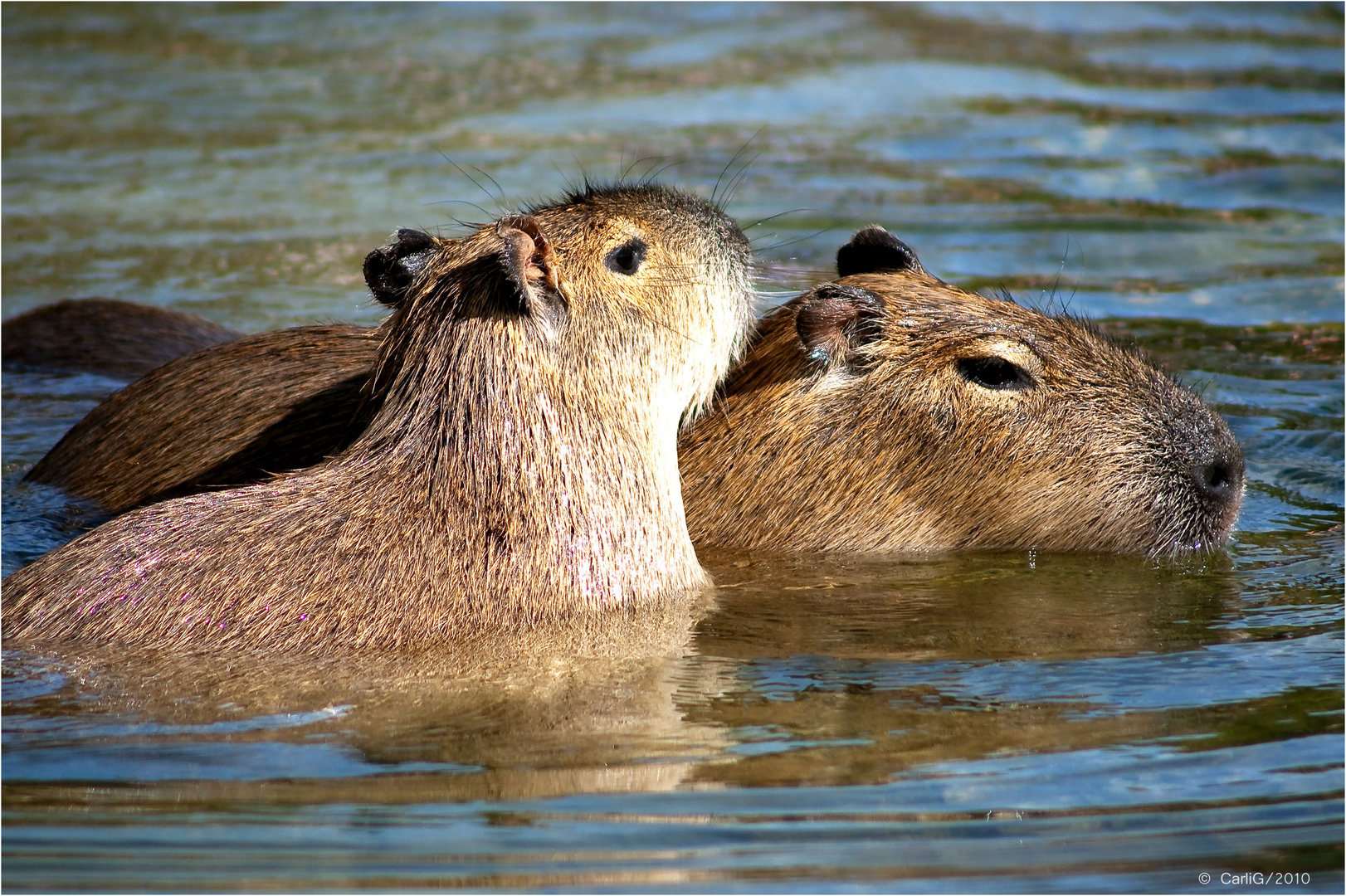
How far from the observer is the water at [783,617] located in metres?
3.55

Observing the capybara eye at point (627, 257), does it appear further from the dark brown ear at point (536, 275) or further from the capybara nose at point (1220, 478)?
the capybara nose at point (1220, 478)

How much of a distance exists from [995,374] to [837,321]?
24.6 inches

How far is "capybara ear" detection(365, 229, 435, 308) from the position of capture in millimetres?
5270

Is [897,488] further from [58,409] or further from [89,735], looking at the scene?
[58,409]

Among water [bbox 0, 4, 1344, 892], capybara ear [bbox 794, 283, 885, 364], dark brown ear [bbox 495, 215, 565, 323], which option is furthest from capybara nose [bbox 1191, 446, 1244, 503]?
dark brown ear [bbox 495, 215, 565, 323]

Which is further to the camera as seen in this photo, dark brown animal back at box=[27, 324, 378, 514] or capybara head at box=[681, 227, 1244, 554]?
capybara head at box=[681, 227, 1244, 554]

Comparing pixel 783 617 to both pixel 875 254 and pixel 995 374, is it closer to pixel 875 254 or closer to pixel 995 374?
pixel 995 374

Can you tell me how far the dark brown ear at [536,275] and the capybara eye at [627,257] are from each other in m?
0.25

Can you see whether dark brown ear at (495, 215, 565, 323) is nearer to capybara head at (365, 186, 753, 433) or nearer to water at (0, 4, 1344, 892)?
capybara head at (365, 186, 753, 433)

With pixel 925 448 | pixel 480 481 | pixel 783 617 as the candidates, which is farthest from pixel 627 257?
pixel 925 448

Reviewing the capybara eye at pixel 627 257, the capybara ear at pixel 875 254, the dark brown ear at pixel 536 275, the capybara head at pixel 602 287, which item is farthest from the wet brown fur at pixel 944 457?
the dark brown ear at pixel 536 275

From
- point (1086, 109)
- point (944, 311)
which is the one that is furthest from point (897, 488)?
point (1086, 109)

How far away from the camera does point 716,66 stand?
50.5ft

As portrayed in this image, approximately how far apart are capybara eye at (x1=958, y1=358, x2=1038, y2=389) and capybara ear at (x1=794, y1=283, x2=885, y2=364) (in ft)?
1.15
